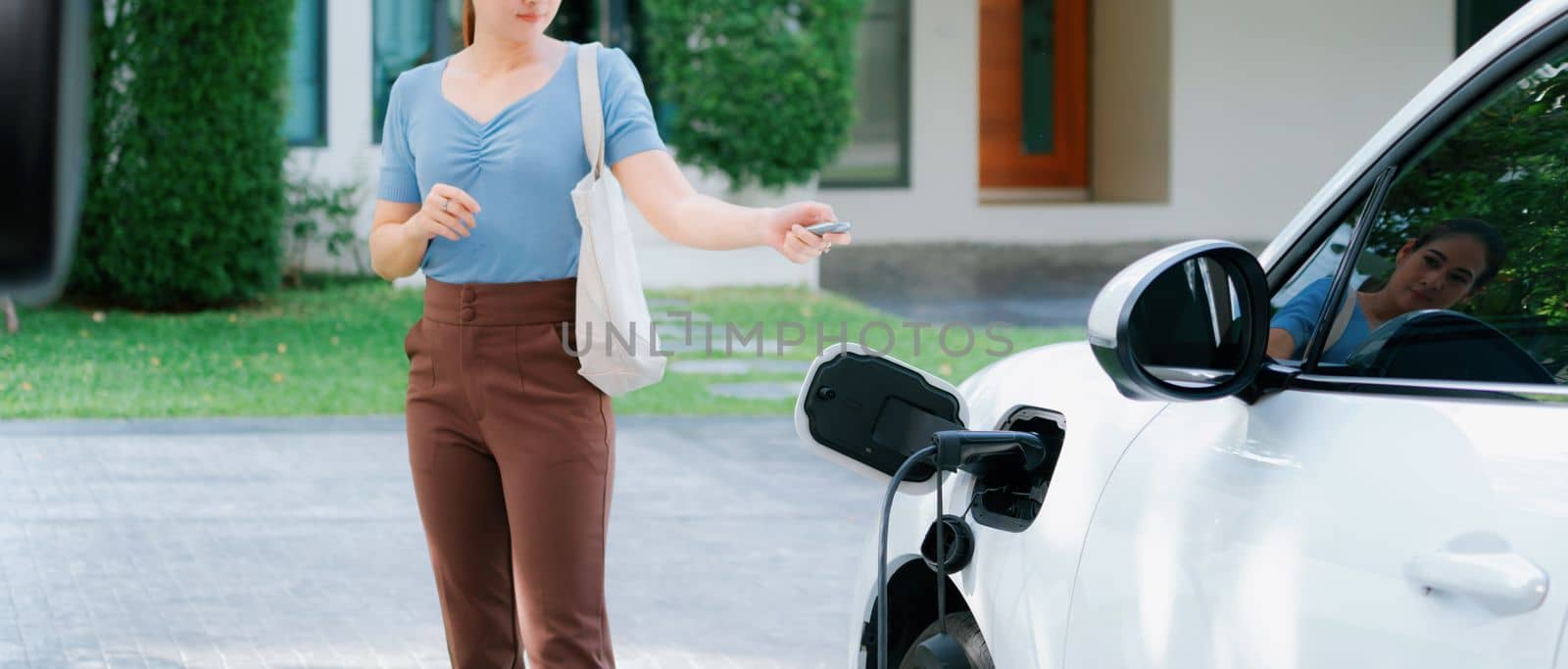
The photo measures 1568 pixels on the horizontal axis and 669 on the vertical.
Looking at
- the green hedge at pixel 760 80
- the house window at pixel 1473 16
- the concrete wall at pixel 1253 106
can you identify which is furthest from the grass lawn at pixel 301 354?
the house window at pixel 1473 16

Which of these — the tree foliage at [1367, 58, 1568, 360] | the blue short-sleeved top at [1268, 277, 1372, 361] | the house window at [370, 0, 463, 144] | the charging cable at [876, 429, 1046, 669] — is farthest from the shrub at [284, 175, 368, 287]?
the tree foliage at [1367, 58, 1568, 360]

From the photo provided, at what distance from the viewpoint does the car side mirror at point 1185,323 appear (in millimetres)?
2311

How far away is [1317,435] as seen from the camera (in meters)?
2.24

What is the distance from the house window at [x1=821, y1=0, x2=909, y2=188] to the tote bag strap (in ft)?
52.5

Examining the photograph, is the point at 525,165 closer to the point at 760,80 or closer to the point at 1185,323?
the point at 1185,323

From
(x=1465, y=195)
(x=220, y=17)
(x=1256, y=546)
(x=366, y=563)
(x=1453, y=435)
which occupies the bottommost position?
(x=366, y=563)

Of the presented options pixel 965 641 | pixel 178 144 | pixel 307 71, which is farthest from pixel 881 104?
pixel 965 641

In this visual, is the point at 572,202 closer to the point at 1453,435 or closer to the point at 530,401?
the point at 530,401

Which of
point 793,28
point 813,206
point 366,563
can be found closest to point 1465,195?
point 813,206

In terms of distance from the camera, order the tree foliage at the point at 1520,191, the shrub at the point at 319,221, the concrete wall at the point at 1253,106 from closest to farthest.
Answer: the tree foliage at the point at 1520,191 → the shrub at the point at 319,221 → the concrete wall at the point at 1253,106

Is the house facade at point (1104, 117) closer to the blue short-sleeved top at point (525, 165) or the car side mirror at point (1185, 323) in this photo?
the blue short-sleeved top at point (525, 165)

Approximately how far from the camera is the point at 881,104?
19.6m

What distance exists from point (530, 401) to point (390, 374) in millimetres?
8274

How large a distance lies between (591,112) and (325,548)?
4.04 meters
